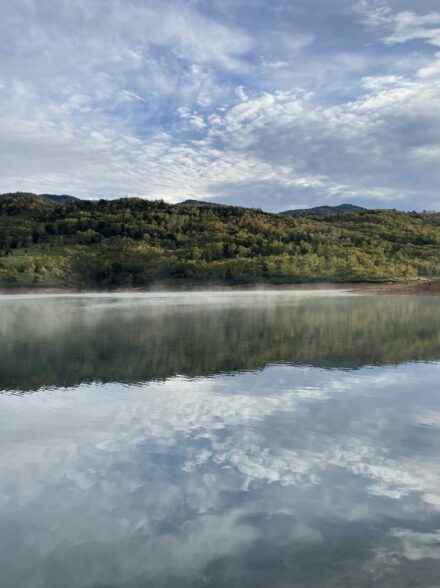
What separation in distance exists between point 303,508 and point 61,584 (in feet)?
16.4

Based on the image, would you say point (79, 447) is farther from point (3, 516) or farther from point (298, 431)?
point (298, 431)

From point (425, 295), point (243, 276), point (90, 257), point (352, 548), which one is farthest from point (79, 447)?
point (90, 257)

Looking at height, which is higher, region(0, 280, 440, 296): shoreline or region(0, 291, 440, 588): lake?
region(0, 291, 440, 588): lake

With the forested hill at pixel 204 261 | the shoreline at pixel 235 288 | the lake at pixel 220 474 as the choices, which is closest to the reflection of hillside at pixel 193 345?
the lake at pixel 220 474

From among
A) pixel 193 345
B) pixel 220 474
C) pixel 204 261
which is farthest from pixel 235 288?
pixel 220 474

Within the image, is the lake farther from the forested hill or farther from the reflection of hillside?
the forested hill

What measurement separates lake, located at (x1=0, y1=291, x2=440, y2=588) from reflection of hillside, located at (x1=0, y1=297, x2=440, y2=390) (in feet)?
1.19

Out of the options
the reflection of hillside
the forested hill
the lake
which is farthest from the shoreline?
the lake

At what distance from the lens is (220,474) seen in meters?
13.2

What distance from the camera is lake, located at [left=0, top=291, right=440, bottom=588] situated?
9.24 m

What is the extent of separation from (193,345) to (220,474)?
78.0 ft

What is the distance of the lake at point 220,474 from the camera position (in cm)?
924

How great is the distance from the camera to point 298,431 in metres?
17.0

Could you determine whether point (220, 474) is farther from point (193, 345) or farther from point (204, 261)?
point (204, 261)
